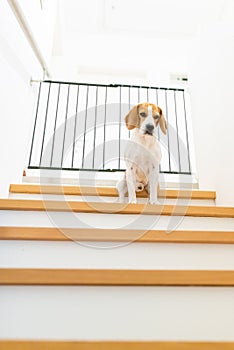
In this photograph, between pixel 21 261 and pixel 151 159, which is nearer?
pixel 21 261

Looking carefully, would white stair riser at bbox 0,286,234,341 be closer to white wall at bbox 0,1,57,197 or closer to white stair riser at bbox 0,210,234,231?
white stair riser at bbox 0,210,234,231

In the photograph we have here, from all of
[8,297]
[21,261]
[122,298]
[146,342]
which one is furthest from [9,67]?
[146,342]

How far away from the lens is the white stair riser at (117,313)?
85 centimetres

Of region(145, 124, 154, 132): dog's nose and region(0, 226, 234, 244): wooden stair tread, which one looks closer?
region(0, 226, 234, 244): wooden stair tread

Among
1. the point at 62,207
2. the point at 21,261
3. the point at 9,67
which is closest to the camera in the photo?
the point at 21,261

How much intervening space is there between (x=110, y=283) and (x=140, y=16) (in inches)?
166

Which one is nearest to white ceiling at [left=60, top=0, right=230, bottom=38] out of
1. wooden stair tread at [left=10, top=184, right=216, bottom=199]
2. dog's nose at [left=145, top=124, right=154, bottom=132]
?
dog's nose at [left=145, top=124, right=154, bottom=132]

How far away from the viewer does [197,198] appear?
1.80 m

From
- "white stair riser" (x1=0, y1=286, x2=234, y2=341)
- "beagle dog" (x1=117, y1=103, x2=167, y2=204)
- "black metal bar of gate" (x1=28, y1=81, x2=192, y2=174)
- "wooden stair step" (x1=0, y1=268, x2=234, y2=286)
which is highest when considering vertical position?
"black metal bar of gate" (x1=28, y1=81, x2=192, y2=174)

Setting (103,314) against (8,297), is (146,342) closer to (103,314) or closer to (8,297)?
(103,314)

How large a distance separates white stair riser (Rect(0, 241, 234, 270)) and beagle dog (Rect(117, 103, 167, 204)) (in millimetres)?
587

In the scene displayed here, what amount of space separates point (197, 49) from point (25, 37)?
1.49 m

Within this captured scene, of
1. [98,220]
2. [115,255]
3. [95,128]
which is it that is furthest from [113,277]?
[95,128]

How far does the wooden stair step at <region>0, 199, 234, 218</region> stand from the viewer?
4.37 ft
